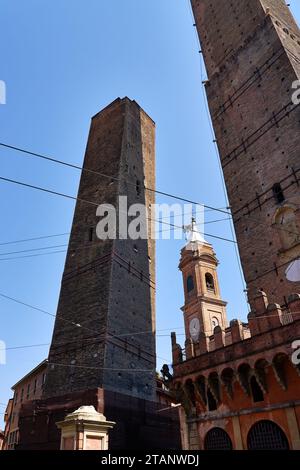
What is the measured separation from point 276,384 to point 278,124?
11665 millimetres

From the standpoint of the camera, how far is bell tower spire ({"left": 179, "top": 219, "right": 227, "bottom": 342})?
27.9m

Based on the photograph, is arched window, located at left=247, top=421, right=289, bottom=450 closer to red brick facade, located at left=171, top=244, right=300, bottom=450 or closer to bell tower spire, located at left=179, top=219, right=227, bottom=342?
red brick facade, located at left=171, top=244, right=300, bottom=450

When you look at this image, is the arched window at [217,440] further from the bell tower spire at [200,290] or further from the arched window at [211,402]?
the bell tower spire at [200,290]

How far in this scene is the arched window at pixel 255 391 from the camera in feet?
36.7

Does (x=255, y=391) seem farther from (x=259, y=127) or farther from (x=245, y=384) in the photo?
(x=259, y=127)

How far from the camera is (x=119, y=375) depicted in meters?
16.5

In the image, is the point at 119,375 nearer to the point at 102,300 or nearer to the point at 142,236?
the point at 102,300

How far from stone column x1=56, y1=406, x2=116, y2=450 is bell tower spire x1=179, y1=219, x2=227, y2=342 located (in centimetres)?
1902

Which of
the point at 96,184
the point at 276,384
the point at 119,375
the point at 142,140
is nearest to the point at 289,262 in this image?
the point at 276,384

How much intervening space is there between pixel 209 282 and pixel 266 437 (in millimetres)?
19724

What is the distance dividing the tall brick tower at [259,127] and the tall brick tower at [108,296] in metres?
6.62

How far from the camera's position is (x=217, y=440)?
11.9 metres

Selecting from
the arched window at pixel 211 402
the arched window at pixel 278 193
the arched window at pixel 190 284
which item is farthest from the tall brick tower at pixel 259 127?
the arched window at pixel 190 284

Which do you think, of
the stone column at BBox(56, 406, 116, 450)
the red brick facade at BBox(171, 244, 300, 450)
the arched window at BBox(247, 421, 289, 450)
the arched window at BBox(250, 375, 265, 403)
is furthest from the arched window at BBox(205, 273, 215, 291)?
the stone column at BBox(56, 406, 116, 450)
